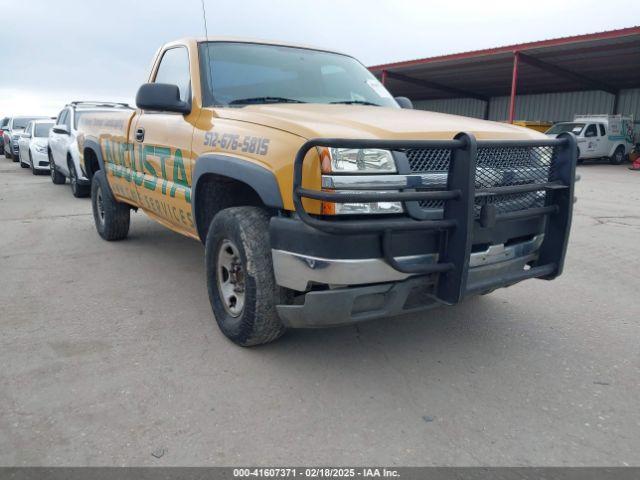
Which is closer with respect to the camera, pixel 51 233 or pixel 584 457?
pixel 584 457

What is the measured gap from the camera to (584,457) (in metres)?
2.27

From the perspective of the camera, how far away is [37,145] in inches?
574

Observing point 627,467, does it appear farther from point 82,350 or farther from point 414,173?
point 82,350

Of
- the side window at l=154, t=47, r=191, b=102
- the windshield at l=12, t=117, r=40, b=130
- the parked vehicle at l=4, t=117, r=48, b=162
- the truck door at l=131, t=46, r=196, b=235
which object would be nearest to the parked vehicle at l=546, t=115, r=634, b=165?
the side window at l=154, t=47, r=191, b=102

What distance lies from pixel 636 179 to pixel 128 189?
15.4 metres

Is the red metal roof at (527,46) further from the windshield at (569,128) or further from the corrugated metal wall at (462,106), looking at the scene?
the corrugated metal wall at (462,106)

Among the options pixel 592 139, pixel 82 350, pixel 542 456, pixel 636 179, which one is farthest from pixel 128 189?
pixel 592 139

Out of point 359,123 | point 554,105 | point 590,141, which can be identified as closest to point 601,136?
point 590,141

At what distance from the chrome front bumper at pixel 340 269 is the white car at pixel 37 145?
1352 centimetres

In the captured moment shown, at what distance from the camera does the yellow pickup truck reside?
251 centimetres

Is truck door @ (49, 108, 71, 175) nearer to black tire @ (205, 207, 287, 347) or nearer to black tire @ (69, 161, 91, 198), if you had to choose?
black tire @ (69, 161, 91, 198)

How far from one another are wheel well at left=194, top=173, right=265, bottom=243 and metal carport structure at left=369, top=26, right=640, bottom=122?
59.7ft

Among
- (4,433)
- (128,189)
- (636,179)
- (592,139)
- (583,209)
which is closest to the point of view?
(4,433)

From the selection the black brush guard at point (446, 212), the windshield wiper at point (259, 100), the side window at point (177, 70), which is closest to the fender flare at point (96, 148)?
the side window at point (177, 70)
